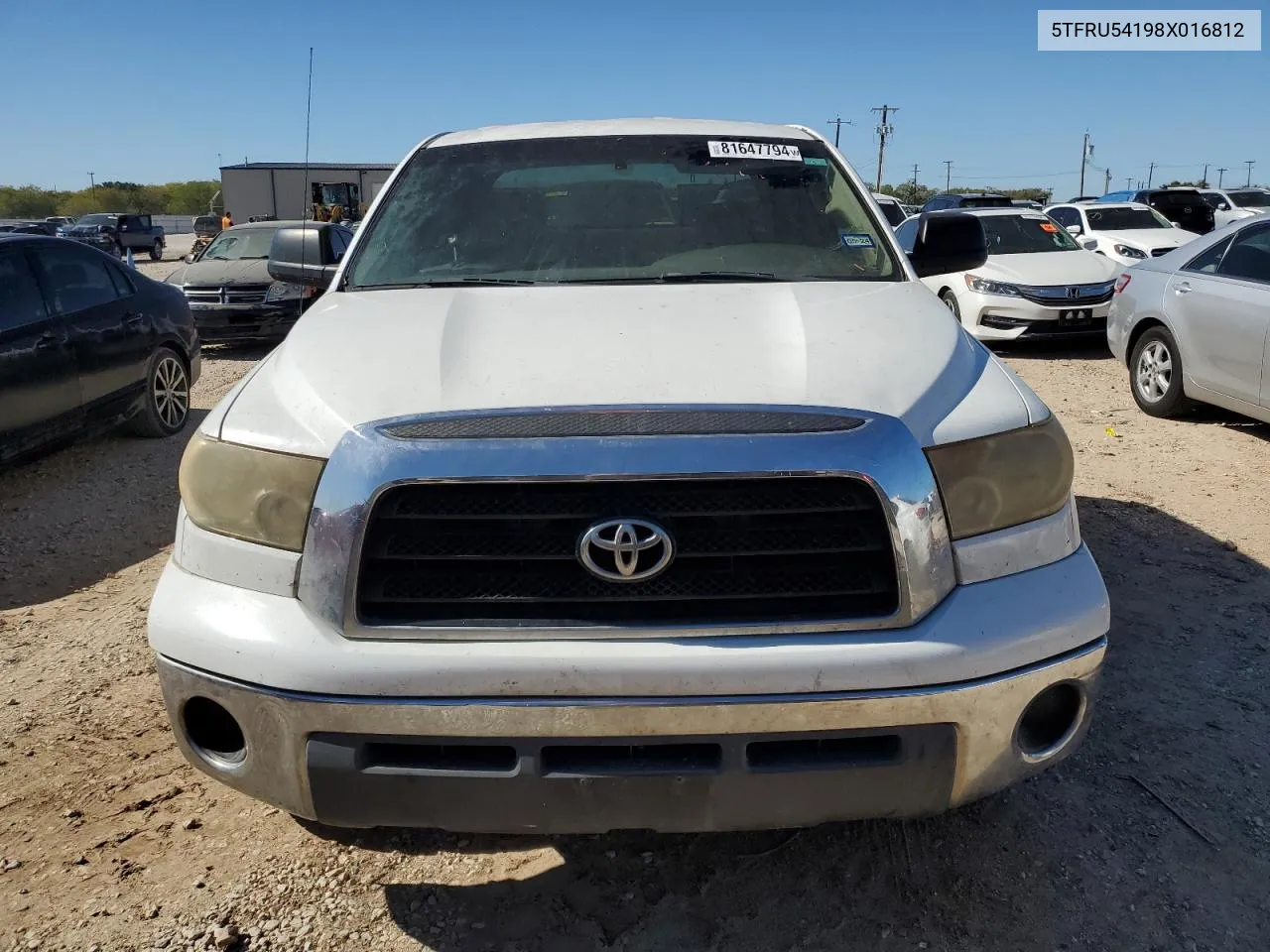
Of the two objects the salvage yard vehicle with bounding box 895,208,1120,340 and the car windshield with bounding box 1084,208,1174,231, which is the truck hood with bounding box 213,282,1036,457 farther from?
the car windshield with bounding box 1084,208,1174,231

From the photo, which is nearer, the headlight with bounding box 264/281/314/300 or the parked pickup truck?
the headlight with bounding box 264/281/314/300

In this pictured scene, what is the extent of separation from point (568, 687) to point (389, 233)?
2102mm

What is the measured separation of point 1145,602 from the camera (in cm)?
418

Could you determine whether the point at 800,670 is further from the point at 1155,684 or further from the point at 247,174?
the point at 247,174

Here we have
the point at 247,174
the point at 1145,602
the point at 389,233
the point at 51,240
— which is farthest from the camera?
the point at 247,174

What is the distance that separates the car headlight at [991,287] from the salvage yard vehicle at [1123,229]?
4776 mm

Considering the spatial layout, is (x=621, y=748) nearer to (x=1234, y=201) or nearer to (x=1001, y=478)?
(x=1001, y=478)

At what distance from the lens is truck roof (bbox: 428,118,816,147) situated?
369 cm

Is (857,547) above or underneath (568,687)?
above

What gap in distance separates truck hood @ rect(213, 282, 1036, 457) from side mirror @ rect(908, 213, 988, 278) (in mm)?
924

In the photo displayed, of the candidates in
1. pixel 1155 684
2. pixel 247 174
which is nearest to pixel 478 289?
pixel 1155 684

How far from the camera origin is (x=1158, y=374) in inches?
298

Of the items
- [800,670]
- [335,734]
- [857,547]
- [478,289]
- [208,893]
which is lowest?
[208,893]

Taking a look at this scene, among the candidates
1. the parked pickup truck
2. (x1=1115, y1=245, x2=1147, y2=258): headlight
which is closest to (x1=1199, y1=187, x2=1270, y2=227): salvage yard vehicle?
(x1=1115, y1=245, x2=1147, y2=258): headlight
